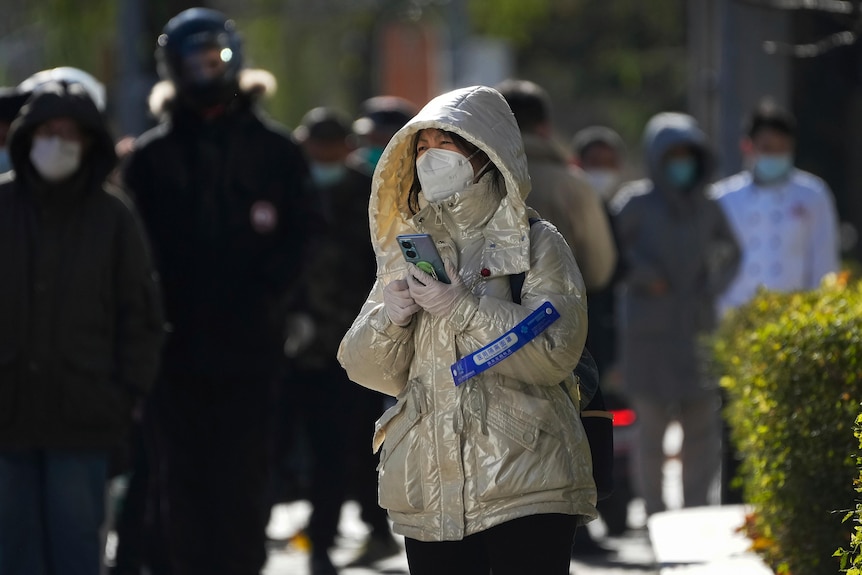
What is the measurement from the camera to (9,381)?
709 centimetres

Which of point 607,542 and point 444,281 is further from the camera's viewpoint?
point 607,542

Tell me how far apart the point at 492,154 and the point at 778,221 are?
243 inches

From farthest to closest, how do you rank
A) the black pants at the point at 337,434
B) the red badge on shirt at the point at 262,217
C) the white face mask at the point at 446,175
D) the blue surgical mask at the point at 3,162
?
1. the black pants at the point at 337,434
2. the blue surgical mask at the point at 3,162
3. the red badge on shirt at the point at 262,217
4. the white face mask at the point at 446,175

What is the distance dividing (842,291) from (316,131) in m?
3.97

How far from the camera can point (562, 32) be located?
3728 cm

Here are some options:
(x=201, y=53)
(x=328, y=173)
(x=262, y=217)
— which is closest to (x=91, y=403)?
(x=262, y=217)

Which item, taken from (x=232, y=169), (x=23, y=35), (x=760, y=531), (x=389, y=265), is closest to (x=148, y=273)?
(x=232, y=169)

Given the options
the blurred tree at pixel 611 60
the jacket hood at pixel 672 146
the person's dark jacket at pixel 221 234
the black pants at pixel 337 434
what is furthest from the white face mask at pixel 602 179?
the blurred tree at pixel 611 60

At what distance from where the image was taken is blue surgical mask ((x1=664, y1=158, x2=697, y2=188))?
11211 millimetres

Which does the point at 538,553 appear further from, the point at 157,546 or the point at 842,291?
the point at 157,546

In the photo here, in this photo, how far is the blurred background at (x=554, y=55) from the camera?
13320 mm

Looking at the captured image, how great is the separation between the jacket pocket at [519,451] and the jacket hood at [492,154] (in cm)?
40

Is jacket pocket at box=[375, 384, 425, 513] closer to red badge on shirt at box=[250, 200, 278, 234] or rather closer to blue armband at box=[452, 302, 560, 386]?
blue armband at box=[452, 302, 560, 386]

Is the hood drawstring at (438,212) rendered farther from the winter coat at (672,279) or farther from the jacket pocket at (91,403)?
the winter coat at (672,279)
